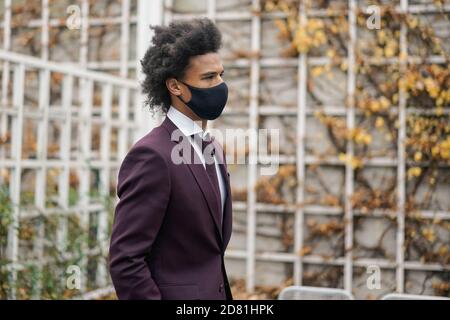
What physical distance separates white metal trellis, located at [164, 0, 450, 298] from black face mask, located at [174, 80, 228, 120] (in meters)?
2.58

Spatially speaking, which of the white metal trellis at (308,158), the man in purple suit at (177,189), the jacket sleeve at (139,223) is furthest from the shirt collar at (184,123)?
the white metal trellis at (308,158)

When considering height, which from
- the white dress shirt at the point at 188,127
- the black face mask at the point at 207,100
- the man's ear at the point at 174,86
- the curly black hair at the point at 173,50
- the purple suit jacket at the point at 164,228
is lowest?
the purple suit jacket at the point at 164,228

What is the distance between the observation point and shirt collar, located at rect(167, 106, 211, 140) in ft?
5.95

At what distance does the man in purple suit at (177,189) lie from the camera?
1.61 metres

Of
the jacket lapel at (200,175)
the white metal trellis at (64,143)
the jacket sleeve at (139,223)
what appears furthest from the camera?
the white metal trellis at (64,143)

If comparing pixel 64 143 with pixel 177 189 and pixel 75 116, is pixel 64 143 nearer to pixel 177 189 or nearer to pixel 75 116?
pixel 75 116

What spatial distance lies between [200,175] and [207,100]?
0.78 ft

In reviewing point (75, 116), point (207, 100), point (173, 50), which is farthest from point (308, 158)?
point (173, 50)

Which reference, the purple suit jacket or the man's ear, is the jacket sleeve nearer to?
the purple suit jacket

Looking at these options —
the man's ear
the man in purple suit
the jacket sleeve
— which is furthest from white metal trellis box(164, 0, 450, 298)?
the jacket sleeve

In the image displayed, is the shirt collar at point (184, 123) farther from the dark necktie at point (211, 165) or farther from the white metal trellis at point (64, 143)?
the white metal trellis at point (64, 143)

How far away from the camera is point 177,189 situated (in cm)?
168

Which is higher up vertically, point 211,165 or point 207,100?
point 207,100

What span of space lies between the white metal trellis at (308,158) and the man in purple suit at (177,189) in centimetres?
257
